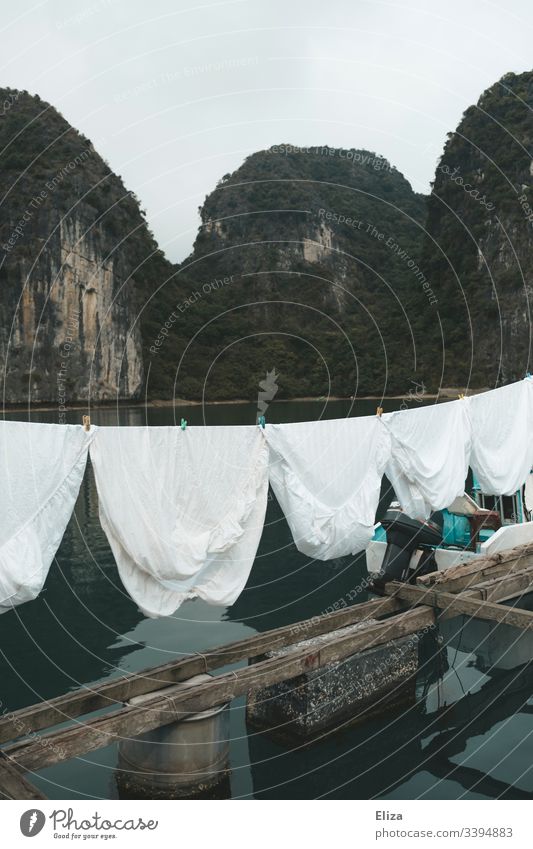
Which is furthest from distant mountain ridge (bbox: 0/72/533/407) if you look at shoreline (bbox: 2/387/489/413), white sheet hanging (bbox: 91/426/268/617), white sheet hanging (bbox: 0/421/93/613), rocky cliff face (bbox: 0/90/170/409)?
white sheet hanging (bbox: 0/421/93/613)

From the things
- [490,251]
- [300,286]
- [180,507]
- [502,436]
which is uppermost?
[490,251]

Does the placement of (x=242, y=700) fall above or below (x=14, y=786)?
below

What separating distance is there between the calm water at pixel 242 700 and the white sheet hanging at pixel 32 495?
2.75 m

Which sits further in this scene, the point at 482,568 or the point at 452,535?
Answer: the point at 452,535

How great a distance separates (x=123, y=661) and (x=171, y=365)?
7405 centimetres

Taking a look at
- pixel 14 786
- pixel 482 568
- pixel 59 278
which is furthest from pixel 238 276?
pixel 14 786

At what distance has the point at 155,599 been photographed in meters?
7.32

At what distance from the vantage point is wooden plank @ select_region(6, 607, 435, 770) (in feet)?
20.0

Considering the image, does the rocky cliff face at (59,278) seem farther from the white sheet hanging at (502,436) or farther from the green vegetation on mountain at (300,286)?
the white sheet hanging at (502,436)

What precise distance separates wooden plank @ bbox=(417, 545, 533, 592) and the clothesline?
906 millimetres

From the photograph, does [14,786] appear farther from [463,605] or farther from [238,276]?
[238,276]

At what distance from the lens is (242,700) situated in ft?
31.9

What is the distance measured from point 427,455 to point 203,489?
3642 mm
